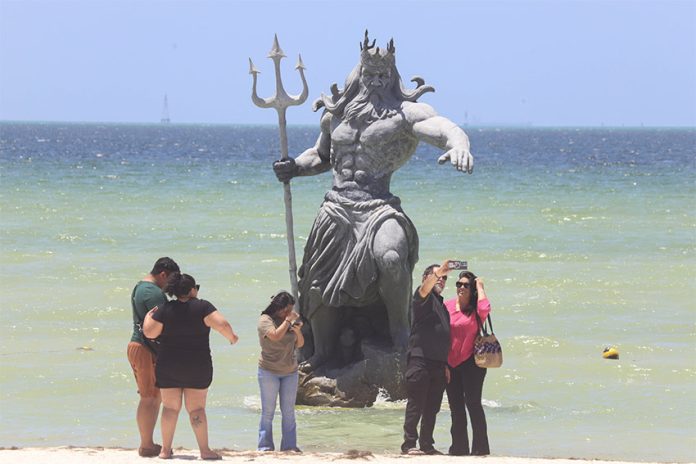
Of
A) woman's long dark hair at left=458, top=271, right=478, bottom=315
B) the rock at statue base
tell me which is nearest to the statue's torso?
the rock at statue base

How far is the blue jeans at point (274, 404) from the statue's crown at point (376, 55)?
105 inches

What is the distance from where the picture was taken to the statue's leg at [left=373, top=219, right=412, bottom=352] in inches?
→ 403

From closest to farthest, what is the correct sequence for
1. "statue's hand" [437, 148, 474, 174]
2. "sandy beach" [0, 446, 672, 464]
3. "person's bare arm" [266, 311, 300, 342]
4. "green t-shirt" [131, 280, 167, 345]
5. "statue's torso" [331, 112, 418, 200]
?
"sandy beach" [0, 446, 672, 464], "green t-shirt" [131, 280, 167, 345], "person's bare arm" [266, 311, 300, 342], "statue's hand" [437, 148, 474, 174], "statue's torso" [331, 112, 418, 200]

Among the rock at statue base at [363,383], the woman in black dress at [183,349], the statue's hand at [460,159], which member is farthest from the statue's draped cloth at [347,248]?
the woman in black dress at [183,349]

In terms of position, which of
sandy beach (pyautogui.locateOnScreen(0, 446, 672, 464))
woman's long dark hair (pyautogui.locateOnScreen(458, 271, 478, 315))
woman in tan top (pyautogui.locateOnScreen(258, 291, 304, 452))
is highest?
woman's long dark hair (pyautogui.locateOnScreen(458, 271, 478, 315))

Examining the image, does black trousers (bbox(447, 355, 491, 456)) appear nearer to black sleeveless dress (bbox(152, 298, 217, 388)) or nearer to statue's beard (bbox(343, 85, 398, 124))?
black sleeveless dress (bbox(152, 298, 217, 388))

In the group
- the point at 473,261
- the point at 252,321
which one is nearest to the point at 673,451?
the point at 252,321

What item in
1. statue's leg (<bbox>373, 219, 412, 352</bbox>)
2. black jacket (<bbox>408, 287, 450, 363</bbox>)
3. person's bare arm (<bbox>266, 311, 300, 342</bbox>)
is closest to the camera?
person's bare arm (<bbox>266, 311, 300, 342</bbox>)

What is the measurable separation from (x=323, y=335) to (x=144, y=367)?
258 centimetres

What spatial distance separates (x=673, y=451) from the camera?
9672 millimetres

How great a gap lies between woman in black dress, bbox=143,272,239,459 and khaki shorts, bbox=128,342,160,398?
0.32m

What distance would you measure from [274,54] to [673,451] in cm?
A: 369

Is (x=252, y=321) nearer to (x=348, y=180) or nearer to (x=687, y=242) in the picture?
(x=348, y=180)

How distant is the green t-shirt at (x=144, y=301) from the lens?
8172mm
